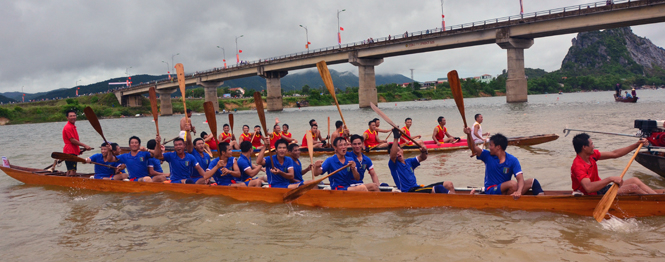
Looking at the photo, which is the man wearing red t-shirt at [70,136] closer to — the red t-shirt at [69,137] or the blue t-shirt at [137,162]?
the red t-shirt at [69,137]

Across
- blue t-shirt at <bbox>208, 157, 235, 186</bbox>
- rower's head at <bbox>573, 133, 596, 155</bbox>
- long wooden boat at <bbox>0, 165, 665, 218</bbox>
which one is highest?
rower's head at <bbox>573, 133, 596, 155</bbox>

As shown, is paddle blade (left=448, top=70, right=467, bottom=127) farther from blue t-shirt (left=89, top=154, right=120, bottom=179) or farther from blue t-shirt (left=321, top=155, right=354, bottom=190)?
blue t-shirt (left=89, top=154, right=120, bottom=179)

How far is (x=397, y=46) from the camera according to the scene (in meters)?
45.1

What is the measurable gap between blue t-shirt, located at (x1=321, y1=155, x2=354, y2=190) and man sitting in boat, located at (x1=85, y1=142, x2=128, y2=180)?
5646mm

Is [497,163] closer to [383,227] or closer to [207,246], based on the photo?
[383,227]

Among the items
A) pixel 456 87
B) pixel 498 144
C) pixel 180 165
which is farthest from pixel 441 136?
pixel 180 165

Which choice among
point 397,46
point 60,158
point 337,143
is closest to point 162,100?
point 397,46

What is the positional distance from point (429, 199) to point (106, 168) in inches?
319

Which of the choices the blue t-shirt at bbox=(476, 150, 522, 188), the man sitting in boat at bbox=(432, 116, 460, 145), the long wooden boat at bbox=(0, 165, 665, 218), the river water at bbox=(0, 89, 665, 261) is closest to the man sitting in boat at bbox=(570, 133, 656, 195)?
the long wooden boat at bbox=(0, 165, 665, 218)

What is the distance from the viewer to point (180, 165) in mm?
9086

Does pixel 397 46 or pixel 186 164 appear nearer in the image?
pixel 186 164

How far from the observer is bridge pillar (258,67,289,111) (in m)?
62.1

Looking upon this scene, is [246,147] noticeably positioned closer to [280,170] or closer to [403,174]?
[280,170]

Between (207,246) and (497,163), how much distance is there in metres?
4.70
